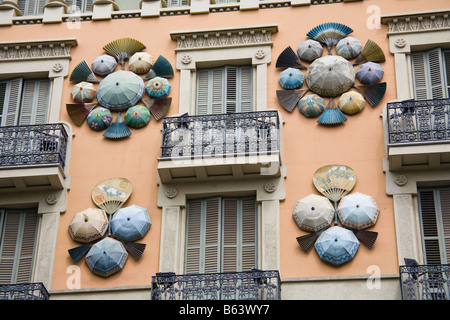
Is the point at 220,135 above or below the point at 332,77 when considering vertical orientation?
below

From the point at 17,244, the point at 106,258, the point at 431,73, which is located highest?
the point at 431,73

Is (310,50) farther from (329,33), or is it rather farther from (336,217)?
(336,217)

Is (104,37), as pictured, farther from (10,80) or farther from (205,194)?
(205,194)

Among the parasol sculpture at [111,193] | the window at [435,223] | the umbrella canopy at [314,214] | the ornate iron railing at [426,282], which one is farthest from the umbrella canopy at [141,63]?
the ornate iron railing at [426,282]

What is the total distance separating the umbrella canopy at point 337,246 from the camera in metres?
21.0

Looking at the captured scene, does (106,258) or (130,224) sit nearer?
(106,258)

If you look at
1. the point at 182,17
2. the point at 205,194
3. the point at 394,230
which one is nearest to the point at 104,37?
the point at 182,17

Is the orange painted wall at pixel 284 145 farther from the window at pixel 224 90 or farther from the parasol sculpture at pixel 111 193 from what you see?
the window at pixel 224 90

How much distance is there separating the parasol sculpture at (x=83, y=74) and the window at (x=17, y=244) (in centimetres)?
334

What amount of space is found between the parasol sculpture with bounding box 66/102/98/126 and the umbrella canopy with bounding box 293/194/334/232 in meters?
5.38

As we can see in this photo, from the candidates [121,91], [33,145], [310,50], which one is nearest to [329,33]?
[310,50]

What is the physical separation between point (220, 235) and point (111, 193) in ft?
8.31

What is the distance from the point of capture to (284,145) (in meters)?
22.8
